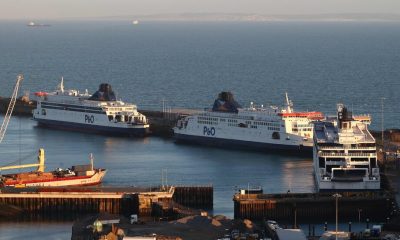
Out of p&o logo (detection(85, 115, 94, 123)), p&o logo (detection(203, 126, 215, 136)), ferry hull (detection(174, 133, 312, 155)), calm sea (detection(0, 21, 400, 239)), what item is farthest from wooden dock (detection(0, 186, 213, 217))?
p&o logo (detection(85, 115, 94, 123))

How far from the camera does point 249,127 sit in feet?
248

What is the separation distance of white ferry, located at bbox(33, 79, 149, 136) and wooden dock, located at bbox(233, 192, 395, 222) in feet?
89.5

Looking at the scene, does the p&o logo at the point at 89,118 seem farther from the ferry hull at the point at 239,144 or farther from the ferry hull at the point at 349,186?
the ferry hull at the point at 349,186

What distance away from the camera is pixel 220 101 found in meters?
78.4

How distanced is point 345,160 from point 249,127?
17017 millimetres

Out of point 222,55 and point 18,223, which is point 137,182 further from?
point 222,55

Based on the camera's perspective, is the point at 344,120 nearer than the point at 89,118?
Yes

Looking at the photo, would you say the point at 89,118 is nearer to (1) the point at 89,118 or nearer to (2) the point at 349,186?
(1) the point at 89,118

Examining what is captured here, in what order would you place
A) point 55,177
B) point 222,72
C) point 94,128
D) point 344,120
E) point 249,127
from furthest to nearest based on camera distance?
1. point 222,72
2. point 94,128
3. point 249,127
4. point 344,120
5. point 55,177

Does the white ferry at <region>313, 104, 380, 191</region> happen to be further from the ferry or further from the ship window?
the ship window

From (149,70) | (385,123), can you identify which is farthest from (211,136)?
(149,70)

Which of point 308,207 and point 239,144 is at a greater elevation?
point 239,144

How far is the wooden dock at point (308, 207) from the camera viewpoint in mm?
53125

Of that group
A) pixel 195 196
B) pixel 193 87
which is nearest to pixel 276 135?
pixel 195 196
